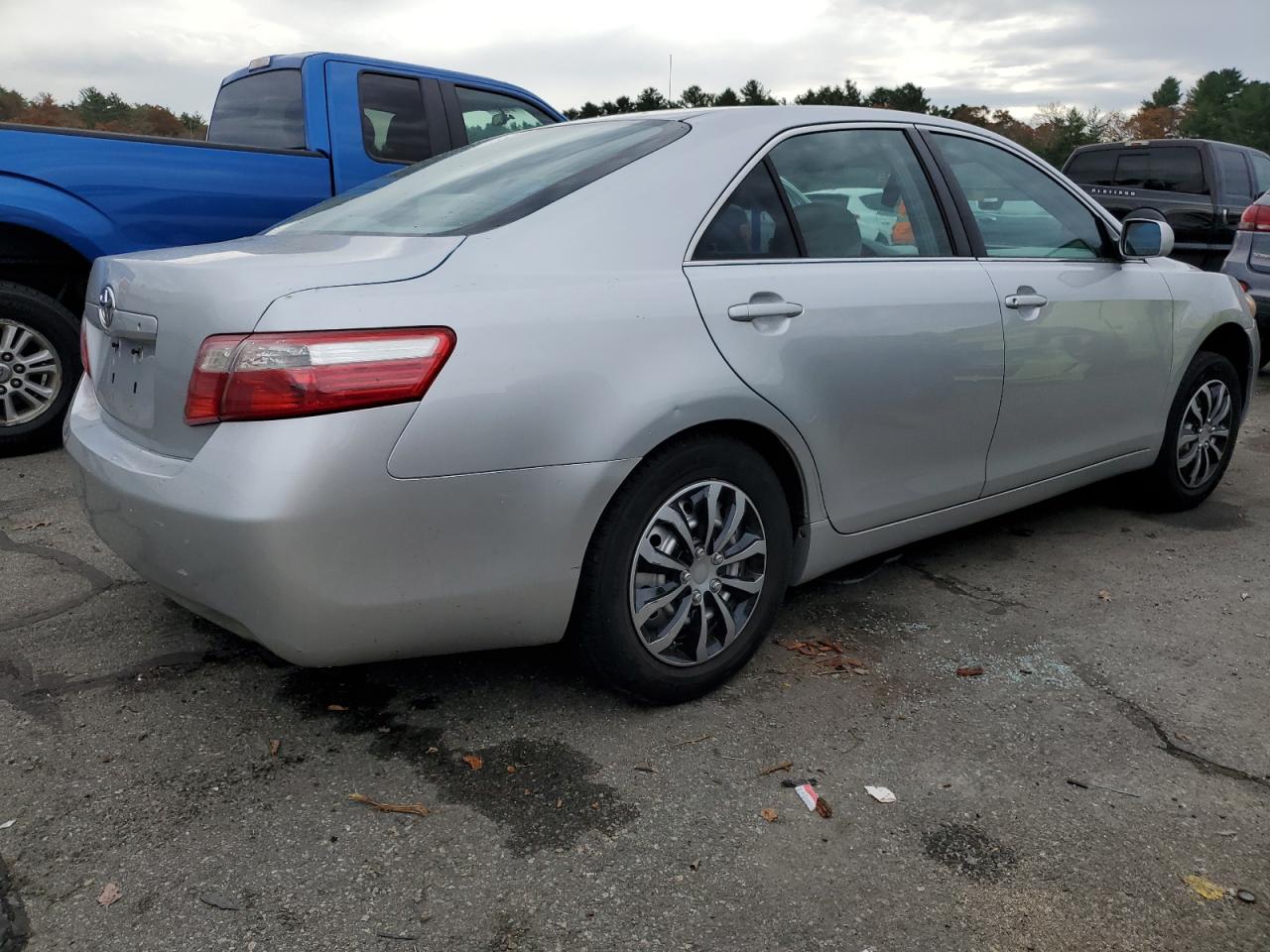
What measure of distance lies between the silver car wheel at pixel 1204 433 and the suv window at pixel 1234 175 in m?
7.70

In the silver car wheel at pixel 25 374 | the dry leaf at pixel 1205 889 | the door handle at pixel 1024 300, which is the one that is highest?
the door handle at pixel 1024 300

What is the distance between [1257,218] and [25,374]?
7.94 meters

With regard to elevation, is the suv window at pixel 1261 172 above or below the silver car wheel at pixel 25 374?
above

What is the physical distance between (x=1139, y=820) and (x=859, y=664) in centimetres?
91

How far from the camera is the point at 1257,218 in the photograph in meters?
7.90

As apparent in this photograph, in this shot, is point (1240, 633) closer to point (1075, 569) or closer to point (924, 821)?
Result: point (1075, 569)

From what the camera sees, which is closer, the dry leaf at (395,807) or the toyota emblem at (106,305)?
the dry leaf at (395,807)

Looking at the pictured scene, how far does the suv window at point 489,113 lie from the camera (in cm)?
637

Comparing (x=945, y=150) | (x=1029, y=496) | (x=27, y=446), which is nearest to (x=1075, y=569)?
(x=1029, y=496)

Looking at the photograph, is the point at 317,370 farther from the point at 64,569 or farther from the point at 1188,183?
the point at 1188,183

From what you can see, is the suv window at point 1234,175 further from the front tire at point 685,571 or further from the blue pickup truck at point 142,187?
the front tire at point 685,571

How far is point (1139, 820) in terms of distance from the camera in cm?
242

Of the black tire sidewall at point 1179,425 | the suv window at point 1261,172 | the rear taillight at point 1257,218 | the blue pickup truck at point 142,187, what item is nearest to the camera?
the black tire sidewall at point 1179,425

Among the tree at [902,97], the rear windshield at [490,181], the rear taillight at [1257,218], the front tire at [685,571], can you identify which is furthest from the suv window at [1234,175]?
the tree at [902,97]
